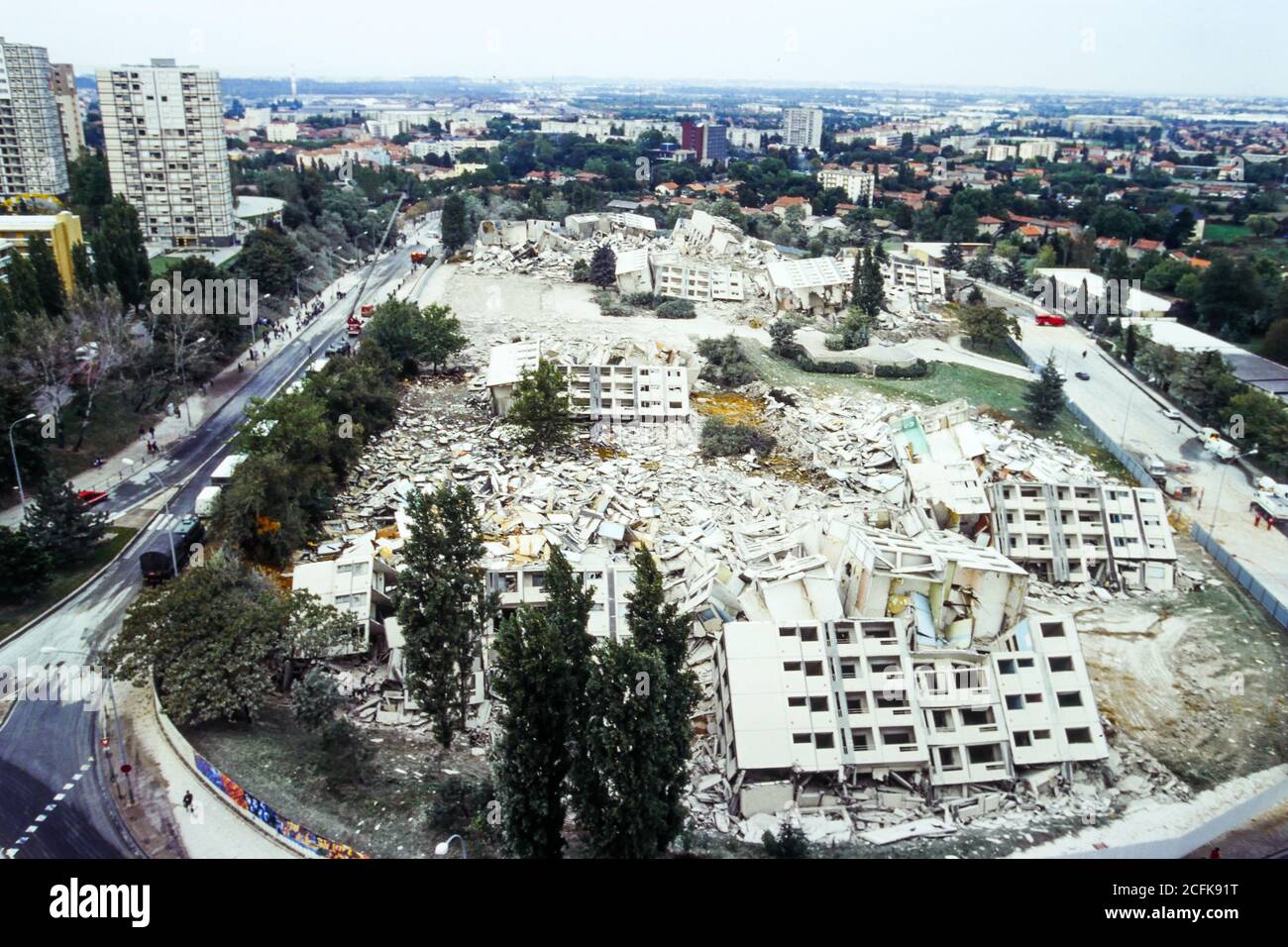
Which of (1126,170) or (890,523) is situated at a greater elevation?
(1126,170)

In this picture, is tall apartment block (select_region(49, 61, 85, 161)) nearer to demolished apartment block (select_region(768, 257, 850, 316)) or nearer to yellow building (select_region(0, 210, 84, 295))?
yellow building (select_region(0, 210, 84, 295))

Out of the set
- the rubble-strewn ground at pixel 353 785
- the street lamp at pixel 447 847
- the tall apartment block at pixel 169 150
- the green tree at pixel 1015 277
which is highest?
the tall apartment block at pixel 169 150

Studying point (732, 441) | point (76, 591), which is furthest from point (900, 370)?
point (76, 591)

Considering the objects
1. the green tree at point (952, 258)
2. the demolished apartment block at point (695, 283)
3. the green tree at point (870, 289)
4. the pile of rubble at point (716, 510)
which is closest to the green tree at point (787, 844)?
the pile of rubble at point (716, 510)

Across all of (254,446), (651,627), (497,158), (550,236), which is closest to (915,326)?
(550,236)

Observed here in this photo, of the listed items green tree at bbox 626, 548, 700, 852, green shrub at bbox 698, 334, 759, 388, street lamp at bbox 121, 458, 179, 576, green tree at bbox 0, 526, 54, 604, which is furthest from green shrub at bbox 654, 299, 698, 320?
green tree at bbox 626, 548, 700, 852

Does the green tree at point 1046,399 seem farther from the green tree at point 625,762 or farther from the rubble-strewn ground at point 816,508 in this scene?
the green tree at point 625,762

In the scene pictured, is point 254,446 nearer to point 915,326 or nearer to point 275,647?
point 275,647
